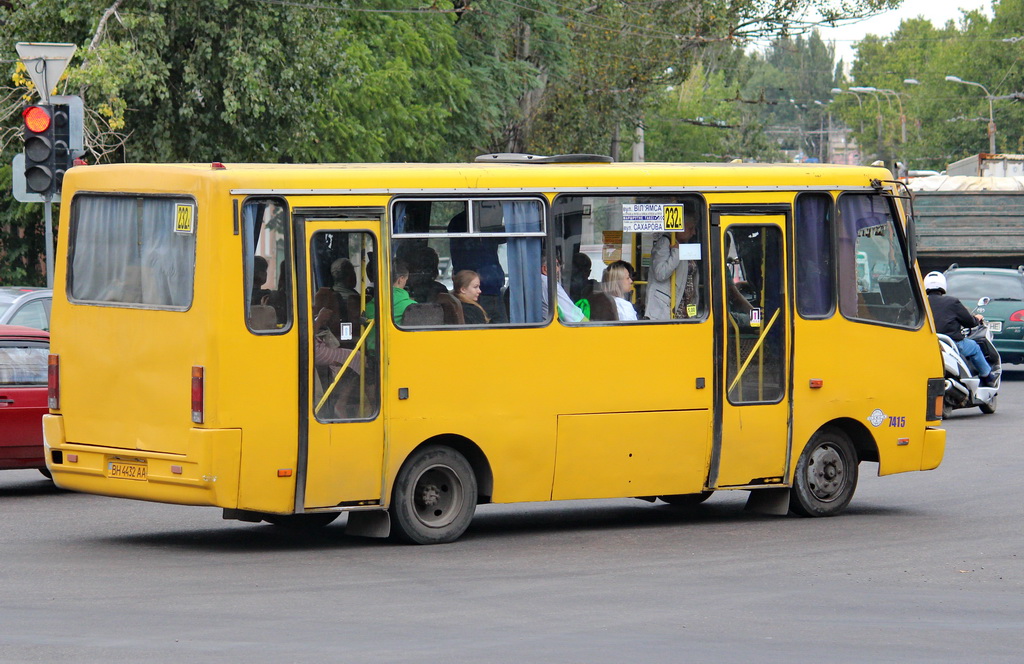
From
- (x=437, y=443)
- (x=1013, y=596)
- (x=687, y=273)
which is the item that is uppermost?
(x=687, y=273)

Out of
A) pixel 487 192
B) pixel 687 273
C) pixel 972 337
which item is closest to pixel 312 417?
pixel 487 192

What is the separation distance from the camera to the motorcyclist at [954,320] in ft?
67.2

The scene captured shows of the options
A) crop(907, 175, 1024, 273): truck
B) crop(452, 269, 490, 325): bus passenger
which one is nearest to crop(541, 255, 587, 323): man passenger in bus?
crop(452, 269, 490, 325): bus passenger

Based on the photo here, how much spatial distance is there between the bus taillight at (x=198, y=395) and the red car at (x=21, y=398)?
362 cm

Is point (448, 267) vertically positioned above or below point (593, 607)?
above

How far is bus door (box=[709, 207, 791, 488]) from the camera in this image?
1194 centimetres

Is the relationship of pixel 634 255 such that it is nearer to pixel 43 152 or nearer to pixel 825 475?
pixel 825 475

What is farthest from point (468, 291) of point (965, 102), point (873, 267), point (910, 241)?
point (965, 102)

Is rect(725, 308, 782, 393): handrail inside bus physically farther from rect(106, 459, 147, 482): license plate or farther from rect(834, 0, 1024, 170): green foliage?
rect(834, 0, 1024, 170): green foliage

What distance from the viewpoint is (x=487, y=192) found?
1112 centimetres

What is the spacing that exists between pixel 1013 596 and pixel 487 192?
4157 mm

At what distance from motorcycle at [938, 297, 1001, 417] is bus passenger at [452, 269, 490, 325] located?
9.85 meters

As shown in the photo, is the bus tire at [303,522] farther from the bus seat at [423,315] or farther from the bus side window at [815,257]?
the bus side window at [815,257]

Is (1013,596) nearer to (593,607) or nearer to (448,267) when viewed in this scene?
(593,607)
